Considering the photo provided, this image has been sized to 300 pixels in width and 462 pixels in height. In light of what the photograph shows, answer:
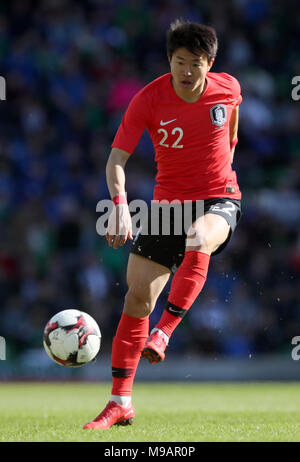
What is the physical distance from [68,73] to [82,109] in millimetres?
767

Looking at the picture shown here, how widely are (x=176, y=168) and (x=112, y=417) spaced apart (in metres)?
1.64

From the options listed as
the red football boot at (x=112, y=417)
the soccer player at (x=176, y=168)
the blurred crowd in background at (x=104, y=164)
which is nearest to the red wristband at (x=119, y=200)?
the soccer player at (x=176, y=168)

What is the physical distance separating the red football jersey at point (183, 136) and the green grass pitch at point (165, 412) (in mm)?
1489

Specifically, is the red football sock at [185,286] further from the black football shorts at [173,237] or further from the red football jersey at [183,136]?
the red football jersey at [183,136]

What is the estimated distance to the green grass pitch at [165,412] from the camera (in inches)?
177

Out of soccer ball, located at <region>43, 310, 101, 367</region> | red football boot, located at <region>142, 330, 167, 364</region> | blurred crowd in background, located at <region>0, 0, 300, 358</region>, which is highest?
blurred crowd in background, located at <region>0, 0, 300, 358</region>

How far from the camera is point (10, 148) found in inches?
540

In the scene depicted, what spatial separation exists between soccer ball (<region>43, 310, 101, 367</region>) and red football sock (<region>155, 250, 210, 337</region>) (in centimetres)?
86

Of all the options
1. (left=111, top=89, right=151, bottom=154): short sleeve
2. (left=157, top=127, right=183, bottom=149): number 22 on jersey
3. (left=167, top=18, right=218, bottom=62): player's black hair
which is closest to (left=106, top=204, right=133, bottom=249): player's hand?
(left=111, top=89, right=151, bottom=154): short sleeve

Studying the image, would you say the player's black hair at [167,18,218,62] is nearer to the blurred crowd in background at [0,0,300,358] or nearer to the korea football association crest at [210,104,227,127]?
the korea football association crest at [210,104,227,127]

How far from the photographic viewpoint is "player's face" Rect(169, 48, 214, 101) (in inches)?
193

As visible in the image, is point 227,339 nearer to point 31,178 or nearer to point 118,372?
point 31,178

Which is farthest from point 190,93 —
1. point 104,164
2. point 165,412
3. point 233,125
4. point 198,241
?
point 104,164
